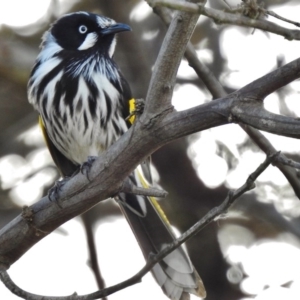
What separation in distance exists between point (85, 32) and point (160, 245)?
175 centimetres

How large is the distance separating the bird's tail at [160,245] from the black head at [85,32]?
3.38ft

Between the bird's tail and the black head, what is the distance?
40.5 inches

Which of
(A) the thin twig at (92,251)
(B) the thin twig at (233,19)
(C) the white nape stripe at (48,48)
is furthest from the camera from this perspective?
(C) the white nape stripe at (48,48)

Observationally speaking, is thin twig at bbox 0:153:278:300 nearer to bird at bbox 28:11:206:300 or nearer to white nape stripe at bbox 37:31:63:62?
bird at bbox 28:11:206:300

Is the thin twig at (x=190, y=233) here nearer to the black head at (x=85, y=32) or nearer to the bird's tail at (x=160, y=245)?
the bird's tail at (x=160, y=245)

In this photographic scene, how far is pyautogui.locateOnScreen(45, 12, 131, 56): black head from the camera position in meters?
5.38

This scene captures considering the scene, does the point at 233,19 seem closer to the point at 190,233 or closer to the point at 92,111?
the point at 190,233

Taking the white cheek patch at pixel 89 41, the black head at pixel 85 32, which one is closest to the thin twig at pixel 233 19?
the black head at pixel 85 32

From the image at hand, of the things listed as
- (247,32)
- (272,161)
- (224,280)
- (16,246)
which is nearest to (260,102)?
(272,161)

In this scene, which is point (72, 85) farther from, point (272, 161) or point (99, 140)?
point (272, 161)

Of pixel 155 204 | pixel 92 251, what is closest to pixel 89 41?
pixel 155 204

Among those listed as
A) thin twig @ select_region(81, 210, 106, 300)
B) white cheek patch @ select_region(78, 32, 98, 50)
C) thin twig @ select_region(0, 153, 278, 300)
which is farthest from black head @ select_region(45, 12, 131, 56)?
thin twig @ select_region(0, 153, 278, 300)

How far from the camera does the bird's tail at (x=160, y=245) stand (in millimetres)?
4422

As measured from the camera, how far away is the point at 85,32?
17.9 ft
